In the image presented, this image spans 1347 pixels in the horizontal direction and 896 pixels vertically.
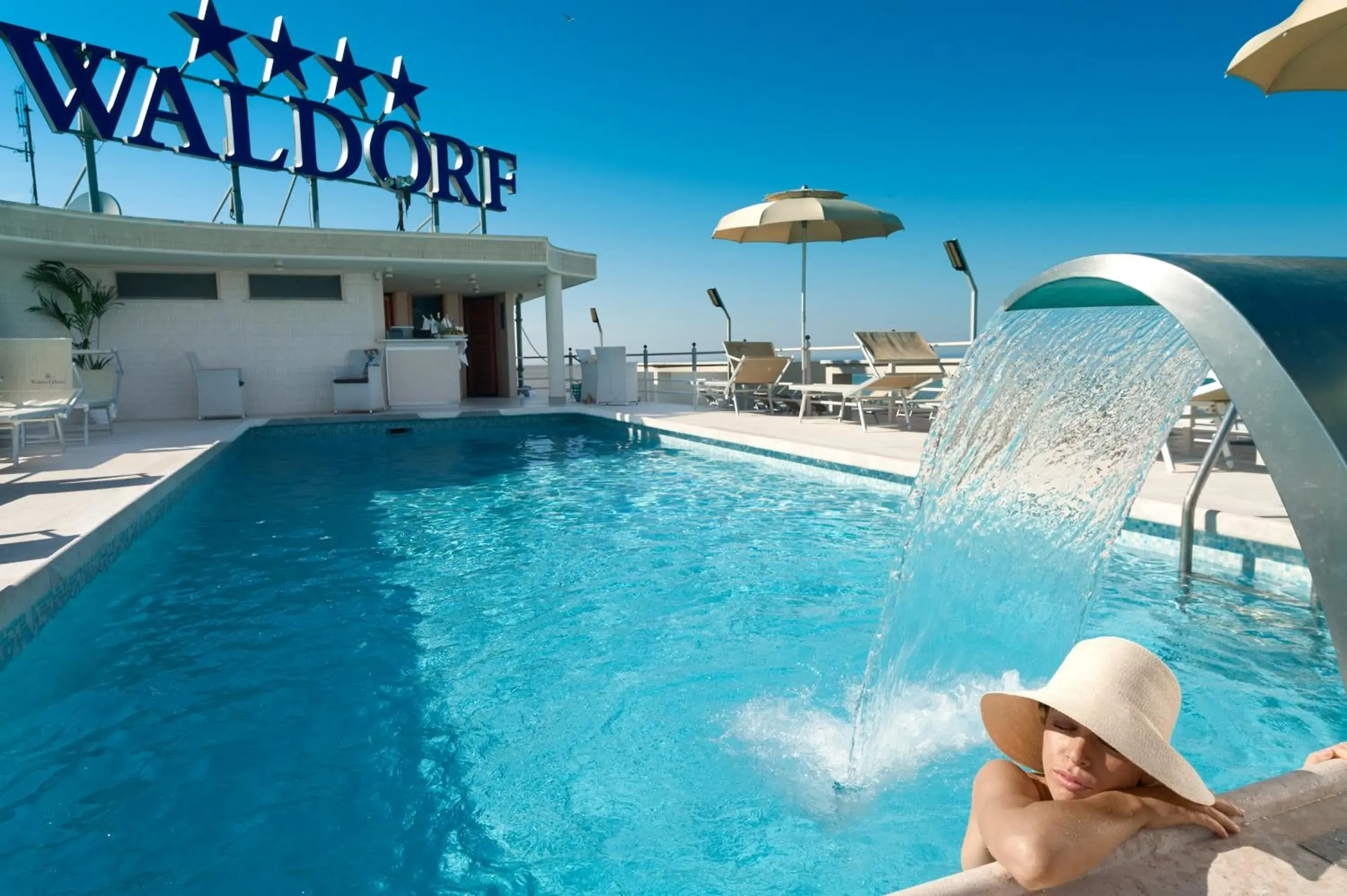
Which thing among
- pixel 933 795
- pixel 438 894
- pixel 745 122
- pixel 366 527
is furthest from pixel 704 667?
pixel 745 122

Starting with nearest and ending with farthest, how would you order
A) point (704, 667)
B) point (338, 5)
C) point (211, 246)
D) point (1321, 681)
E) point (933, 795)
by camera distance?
point (933, 795) < point (1321, 681) < point (704, 667) < point (211, 246) < point (338, 5)

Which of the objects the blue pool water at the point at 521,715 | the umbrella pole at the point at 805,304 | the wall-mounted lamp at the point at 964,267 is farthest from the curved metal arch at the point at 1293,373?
the umbrella pole at the point at 805,304

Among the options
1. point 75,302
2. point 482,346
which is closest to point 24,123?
point 75,302

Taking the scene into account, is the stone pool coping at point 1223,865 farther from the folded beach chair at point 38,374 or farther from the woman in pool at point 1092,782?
the folded beach chair at point 38,374

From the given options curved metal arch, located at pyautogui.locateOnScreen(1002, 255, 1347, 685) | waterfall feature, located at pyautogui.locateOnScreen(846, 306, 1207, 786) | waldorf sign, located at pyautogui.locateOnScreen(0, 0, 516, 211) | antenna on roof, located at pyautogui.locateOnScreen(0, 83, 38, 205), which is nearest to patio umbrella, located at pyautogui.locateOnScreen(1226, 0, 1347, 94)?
waterfall feature, located at pyautogui.locateOnScreen(846, 306, 1207, 786)

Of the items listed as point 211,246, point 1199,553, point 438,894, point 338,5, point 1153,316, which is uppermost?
point 338,5

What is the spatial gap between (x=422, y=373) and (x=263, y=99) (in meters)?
4.81

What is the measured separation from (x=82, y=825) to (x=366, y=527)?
144 inches

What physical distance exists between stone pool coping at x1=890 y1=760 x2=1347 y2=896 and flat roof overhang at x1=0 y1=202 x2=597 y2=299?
12.1 m

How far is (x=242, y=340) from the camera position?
12.4 m

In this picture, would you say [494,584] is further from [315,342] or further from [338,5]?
[338,5]

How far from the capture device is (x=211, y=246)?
1137cm

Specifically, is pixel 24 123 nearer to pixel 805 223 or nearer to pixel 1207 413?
pixel 805 223

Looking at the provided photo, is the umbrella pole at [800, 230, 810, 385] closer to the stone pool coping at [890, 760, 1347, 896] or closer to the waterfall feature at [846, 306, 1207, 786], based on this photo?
the waterfall feature at [846, 306, 1207, 786]
